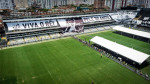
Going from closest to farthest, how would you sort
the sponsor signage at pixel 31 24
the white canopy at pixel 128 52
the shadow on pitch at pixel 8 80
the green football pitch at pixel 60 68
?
the shadow on pitch at pixel 8 80 < the green football pitch at pixel 60 68 < the white canopy at pixel 128 52 < the sponsor signage at pixel 31 24

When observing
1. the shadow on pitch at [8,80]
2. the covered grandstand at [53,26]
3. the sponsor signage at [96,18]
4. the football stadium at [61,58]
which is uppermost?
the sponsor signage at [96,18]

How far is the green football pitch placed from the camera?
2369 cm

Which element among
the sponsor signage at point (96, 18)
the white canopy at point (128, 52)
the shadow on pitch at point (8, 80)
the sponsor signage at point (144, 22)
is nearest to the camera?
the shadow on pitch at point (8, 80)

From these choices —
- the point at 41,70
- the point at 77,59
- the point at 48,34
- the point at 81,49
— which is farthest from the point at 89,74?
the point at 48,34

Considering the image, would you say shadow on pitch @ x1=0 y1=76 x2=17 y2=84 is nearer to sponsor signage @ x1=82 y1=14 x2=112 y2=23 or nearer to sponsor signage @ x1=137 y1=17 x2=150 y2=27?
sponsor signage @ x1=82 y1=14 x2=112 y2=23

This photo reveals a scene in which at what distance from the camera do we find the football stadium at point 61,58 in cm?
2436

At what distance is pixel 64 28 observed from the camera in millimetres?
58156

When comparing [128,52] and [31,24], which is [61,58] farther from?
[31,24]

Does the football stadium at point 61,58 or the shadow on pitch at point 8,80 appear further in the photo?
the football stadium at point 61,58

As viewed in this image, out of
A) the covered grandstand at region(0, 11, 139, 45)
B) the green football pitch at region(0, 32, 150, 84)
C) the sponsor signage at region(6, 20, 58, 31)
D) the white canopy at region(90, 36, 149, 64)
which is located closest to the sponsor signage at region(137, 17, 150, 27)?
the covered grandstand at region(0, 11, 139, 45)

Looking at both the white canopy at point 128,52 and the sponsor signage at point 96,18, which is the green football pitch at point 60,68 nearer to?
the white canopy at point 128,52

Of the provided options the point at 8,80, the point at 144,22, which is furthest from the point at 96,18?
the point at 8,80

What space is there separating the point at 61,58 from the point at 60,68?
5235 mm

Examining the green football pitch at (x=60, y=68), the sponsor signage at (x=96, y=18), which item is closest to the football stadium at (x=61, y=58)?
the green football pitch at (x=60, y=68)
